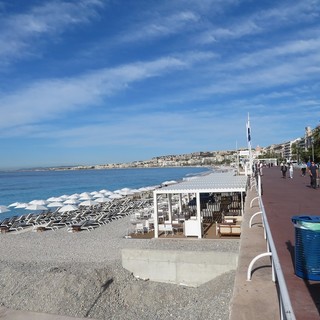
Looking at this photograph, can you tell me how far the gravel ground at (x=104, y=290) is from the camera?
8.95 metres

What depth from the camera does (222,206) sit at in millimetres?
18266

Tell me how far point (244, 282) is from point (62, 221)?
785 inches

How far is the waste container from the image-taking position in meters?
3.31

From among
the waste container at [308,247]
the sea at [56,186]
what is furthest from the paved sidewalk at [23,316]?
the sea at [56,186]

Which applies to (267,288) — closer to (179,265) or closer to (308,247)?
(308,247)

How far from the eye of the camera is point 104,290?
10.4 meters

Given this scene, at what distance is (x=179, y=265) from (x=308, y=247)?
24.8 feet

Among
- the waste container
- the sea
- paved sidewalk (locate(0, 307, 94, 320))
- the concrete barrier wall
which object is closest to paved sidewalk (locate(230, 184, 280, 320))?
the waste container

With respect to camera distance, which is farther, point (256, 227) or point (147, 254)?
point (147, 254)

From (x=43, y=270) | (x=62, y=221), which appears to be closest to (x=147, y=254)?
(x=43, y=270)

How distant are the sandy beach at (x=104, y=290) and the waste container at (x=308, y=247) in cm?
437

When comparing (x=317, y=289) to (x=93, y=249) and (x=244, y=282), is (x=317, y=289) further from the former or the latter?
(x=93, y=249)

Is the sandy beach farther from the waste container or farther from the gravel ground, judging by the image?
the waste container

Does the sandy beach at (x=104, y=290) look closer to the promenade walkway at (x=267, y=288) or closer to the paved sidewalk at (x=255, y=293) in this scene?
the promenade walkway at (x=267, y=288)
